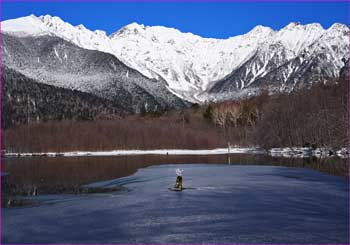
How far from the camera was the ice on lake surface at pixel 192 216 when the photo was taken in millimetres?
20172

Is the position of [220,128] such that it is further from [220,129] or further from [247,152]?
[247,152]

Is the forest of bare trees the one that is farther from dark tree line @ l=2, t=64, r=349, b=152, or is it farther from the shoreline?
the shoreline

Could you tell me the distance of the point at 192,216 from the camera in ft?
82.3

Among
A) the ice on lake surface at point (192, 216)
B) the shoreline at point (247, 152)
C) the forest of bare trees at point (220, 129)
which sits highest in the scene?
the forest of bare trees at point (220, 129)

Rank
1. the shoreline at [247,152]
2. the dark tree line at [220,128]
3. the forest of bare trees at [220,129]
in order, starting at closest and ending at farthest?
the shoreline at [247,152]
the dark tree line at [220,128]
the forest of bare trees at [220,129]

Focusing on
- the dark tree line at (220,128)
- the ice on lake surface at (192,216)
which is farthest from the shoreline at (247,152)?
the ice on lake surface at (192,216)

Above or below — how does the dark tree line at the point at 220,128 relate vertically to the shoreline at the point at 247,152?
above

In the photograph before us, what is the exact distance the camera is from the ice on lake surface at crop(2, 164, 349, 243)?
66.2ft

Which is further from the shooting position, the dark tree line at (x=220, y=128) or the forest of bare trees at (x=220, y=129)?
the forest of bare trees at (x=220, y=129)

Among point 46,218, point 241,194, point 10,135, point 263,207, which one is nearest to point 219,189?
point 241,194

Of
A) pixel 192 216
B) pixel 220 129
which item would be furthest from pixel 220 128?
pixel 192 216

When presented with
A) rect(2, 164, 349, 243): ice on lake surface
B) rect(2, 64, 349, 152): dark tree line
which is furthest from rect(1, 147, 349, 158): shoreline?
rect(2, 164, 349, 243): ice on lake surface

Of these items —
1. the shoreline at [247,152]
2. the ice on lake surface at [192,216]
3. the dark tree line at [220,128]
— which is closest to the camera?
the ice on lake surface at [192,216]

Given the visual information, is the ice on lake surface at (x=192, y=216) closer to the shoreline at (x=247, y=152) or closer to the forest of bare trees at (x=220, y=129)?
the forest of bare trees at (x=220, y=129)
